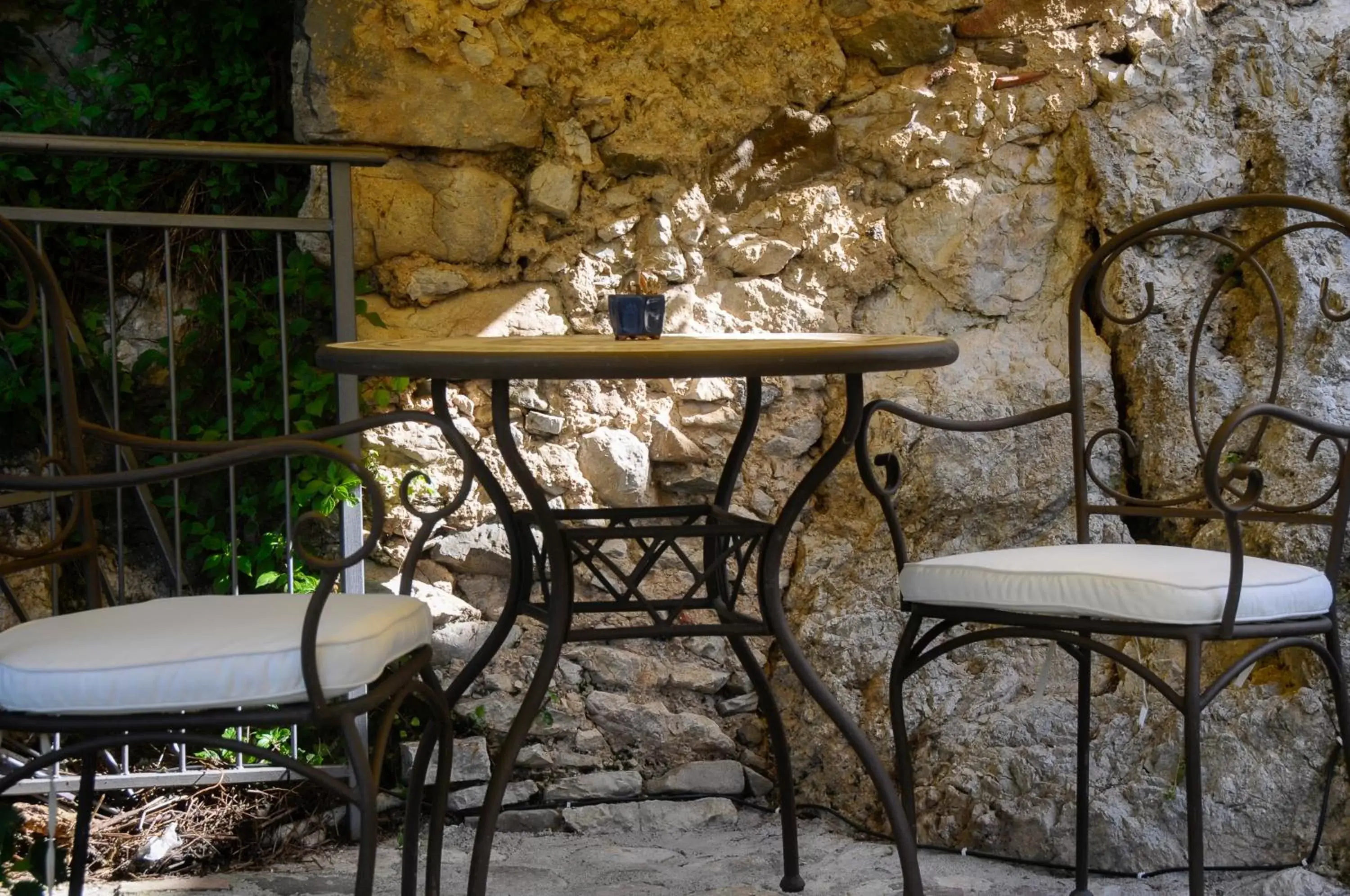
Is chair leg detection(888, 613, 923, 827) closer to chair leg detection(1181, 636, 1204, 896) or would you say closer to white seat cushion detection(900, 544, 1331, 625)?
white seat cushion detection(900, 544, 1331, 625)

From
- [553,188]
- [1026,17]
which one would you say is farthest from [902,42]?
[553,188]

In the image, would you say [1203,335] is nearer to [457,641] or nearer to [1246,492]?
[1246,492]

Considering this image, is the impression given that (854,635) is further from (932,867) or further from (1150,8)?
(1150,8)

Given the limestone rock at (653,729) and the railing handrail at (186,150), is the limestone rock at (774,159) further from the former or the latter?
the limestone rock at (653,729)

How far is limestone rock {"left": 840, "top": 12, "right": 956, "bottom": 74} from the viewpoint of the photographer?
2.98m

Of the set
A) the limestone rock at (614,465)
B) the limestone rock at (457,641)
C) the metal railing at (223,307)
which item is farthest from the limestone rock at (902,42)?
the limestone rock at (457,641)

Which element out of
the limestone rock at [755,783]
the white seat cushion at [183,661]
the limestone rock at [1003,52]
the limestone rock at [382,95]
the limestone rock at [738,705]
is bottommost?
the limestone rock at [755,783]

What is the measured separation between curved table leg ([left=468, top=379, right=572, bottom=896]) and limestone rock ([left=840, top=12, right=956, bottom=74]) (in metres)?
1.56

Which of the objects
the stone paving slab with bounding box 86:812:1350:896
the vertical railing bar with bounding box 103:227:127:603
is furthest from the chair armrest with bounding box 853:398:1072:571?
the vertical railing bar with bounding box 103:227:127:603

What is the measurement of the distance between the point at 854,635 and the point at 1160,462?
29.1 inches

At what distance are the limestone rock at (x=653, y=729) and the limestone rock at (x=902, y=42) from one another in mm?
1539

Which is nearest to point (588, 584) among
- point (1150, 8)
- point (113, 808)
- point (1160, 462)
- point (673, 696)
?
A: point (673, 696)

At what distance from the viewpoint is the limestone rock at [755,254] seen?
9.80 ft

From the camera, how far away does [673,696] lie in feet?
9.51
